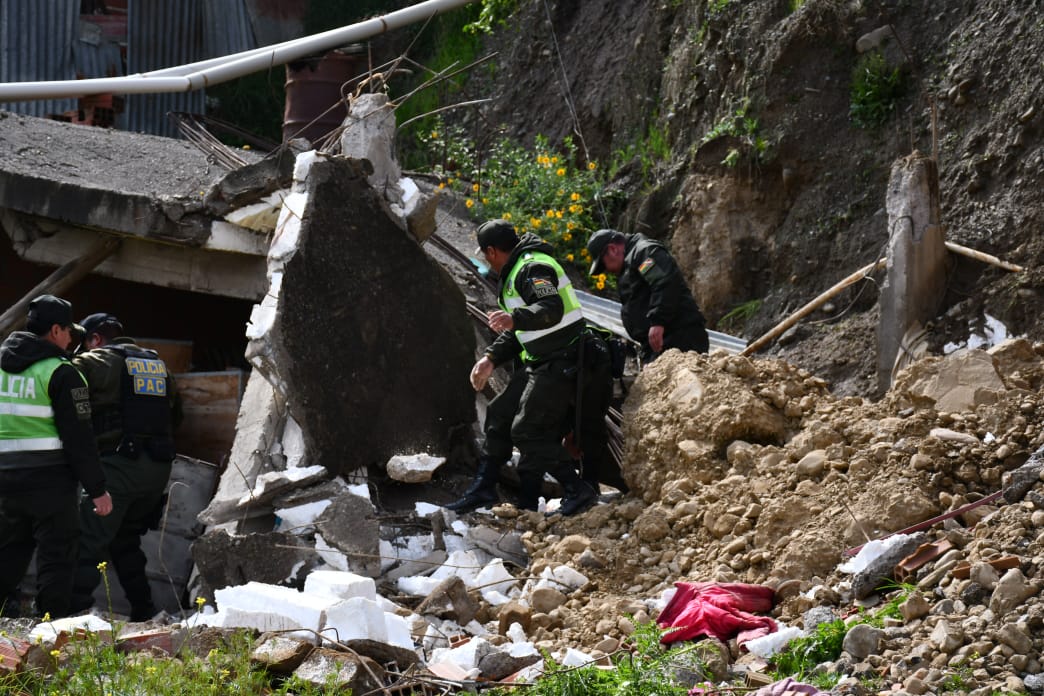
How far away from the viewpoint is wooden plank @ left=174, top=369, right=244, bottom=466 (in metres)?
8.99

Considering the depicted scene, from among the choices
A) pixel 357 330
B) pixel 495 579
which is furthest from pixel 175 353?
pixel 495 579

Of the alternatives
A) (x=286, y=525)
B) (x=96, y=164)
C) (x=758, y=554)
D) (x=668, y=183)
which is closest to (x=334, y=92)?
(x=96, y=164)

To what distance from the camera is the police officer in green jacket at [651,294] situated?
764cm

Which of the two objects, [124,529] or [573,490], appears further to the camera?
[124,529]

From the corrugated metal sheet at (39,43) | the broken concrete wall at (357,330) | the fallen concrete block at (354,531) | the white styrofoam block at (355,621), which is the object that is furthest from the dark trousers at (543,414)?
the corrugated metal sheet at (39,43)

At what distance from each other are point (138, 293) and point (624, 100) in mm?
5040

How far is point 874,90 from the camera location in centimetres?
958

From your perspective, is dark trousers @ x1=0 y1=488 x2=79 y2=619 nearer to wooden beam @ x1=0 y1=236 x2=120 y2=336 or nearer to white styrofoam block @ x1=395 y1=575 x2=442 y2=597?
white styrofoam block @ x1=395 y1=575 x2=442 y2=597

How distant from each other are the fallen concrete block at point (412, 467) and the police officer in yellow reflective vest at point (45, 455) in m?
1.57

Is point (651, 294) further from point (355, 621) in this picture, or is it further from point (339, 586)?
point (355, 621)

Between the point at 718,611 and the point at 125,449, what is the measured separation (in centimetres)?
393

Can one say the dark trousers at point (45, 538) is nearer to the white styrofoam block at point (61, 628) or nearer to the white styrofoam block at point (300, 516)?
the white styrofoam block at point (300, 516)

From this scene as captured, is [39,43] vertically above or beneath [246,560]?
above

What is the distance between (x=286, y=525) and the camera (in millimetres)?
6488
